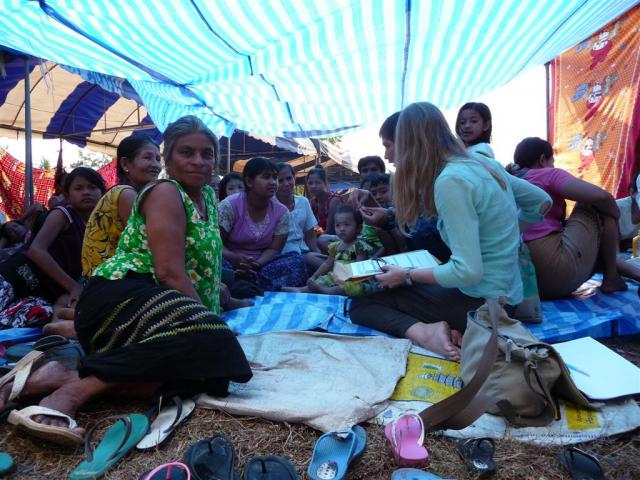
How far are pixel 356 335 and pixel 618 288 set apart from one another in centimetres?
194

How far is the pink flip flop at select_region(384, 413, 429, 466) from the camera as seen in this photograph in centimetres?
116

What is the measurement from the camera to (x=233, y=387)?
1689 millimetres

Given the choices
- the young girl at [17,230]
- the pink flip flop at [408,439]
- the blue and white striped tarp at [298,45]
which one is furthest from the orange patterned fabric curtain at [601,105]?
the young girl at [17,230]

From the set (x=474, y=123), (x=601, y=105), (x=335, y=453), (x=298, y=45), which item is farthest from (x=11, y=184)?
(x=601, y=105)

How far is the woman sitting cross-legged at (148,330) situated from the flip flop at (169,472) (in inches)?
15.3

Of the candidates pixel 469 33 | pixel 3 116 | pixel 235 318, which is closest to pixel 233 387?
pixel 235 318

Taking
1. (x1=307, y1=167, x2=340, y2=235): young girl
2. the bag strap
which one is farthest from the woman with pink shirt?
(x1=307, y1=167, x2=340, y2=235): young girl

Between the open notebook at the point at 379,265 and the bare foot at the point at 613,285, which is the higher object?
the open notebook at the point at 379,265

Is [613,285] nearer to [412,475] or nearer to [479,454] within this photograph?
[479,454]

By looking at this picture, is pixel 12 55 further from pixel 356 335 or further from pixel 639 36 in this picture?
pixel 639 36

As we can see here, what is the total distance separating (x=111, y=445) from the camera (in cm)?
124

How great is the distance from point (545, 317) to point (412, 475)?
1771mm

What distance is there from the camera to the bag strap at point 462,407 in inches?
49.8

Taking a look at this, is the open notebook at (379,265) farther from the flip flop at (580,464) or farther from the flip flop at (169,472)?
the flip flop at (169,472)
